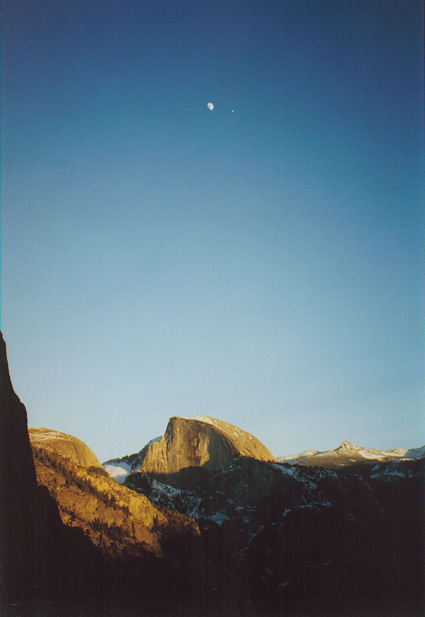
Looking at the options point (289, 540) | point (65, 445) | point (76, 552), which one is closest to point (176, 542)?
point (76, 552)

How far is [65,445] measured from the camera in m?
118

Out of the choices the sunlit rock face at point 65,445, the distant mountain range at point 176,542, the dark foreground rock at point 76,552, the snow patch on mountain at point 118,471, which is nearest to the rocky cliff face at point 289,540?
the distant mountain range at point 176,542

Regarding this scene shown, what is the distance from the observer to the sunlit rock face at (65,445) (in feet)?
370

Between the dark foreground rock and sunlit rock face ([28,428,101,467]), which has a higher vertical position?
sunlit rock face ([28,428,101,467])

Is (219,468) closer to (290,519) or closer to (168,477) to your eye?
(168,477)

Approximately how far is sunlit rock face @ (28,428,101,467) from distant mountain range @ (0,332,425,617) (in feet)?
1.44

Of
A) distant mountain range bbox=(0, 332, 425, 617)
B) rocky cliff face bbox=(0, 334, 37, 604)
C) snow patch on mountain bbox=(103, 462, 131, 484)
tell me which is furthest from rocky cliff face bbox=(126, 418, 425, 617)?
rocky cliff face bbox=(0, 334, 37, 604)

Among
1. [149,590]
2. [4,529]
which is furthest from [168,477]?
[4,529]

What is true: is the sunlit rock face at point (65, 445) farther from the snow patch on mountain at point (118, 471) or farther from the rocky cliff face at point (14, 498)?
the snow patch on mountain at point (118, 471)

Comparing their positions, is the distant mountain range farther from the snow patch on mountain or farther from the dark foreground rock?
the snow patch on mountain

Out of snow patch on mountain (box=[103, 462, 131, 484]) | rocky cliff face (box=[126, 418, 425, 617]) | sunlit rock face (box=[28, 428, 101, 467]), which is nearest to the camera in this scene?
sunlit rock face (box=[28, 428, 101, 467])

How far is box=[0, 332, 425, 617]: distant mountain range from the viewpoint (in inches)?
2343

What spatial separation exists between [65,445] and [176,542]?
A: 3967 cm

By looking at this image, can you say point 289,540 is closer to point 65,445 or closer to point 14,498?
point 65,445
